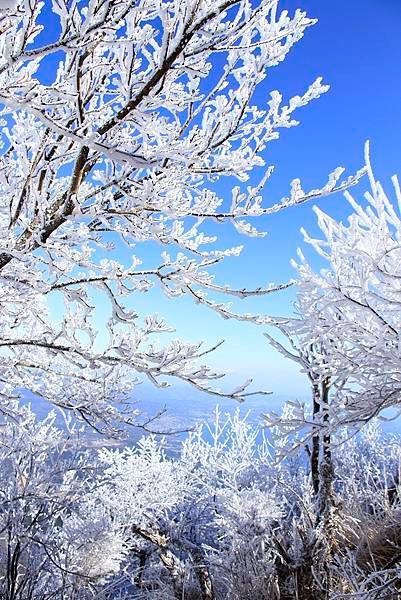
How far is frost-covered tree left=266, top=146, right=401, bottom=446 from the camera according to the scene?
3068 mm

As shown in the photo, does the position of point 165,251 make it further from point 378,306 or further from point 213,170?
point 378,306

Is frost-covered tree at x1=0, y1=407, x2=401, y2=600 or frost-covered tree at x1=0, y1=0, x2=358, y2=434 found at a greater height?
frost-covered tree at x1=0, y1=0, x2=358, y2=434

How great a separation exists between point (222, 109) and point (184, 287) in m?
1.15

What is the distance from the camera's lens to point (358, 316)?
3.49 metres

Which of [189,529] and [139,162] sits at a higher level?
[139,162]

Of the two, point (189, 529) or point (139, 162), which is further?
point (189, 529)

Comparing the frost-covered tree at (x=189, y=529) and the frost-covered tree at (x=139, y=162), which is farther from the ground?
the frost-covered tree at (x=139, y=162)

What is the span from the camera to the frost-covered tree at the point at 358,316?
307 centimetres

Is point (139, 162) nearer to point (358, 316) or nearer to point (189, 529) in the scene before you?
point (358, 316)

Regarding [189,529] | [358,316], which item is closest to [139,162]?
[358,316]

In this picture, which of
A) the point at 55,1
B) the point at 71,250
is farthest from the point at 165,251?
the point at 55,1

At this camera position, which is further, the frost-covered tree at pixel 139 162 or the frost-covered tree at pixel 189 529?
the frost-covered tree at pixel 189 529

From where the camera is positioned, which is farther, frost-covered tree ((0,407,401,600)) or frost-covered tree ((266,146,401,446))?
frost-covered tree ((0,407,401,600))

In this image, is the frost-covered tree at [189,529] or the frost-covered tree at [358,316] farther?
the frost-covered tree at [189,529]
